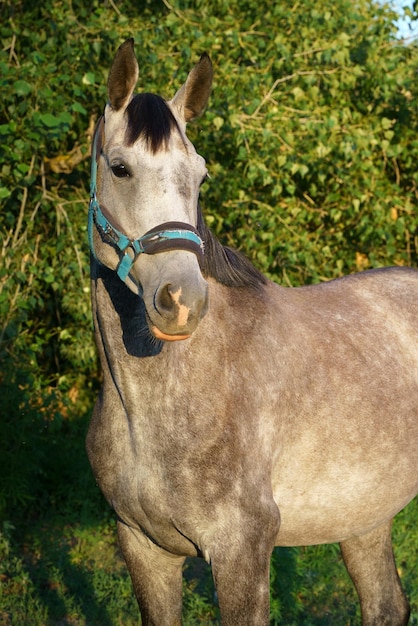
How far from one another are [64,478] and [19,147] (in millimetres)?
2699

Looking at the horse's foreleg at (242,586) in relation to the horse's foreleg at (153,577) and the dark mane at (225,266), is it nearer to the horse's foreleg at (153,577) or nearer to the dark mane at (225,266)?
the horse's foreleg at (153,577)

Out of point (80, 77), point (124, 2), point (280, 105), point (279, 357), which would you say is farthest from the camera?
point (124, 2)

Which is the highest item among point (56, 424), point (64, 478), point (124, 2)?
point (124, 2)

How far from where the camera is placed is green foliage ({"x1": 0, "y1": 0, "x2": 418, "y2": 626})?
5.14 metres

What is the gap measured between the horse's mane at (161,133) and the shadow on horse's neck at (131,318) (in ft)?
0.98

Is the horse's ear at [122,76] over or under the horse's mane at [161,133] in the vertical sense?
over

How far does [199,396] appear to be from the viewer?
2762 mm

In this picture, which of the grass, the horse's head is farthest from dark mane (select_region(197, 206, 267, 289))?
the grass

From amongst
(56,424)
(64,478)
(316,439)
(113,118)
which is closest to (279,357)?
(316,439)

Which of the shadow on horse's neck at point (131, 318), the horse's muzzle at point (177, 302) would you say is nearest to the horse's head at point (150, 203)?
the horse's muzzle at point (177, 302)

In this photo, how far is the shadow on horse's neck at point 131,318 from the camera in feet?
9.14

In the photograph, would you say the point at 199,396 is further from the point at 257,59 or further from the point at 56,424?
the point at 257,59

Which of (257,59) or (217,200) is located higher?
(257,59)

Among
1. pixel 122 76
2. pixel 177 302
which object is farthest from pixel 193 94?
pixel 177 302
